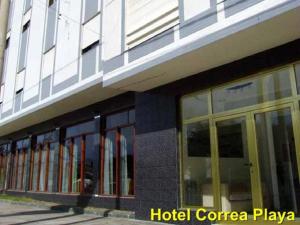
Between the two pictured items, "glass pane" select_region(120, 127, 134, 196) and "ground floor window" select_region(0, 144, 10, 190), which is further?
"ground floor window" select_region(0, 144, 10, 190)

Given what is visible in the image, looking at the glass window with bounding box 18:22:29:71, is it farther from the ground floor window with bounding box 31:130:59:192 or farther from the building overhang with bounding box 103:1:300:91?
the building overhang with bounding box 103:1:300:91

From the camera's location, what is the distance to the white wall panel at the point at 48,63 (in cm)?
1377

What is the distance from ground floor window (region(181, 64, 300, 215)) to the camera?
658 cm

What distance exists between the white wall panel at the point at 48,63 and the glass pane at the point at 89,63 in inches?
101

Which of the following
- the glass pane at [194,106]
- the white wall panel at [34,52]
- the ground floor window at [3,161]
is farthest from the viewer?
the ground floor window at [3,161]

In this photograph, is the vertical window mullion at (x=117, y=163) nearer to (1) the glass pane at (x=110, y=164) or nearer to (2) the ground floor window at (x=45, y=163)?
(1) the glass pane at (x=110, y=164)

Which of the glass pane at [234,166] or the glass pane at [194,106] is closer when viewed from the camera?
the glass pane at [234,166]

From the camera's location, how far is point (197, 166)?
8227 mm

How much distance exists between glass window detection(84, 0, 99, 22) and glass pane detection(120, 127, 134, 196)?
3.81m

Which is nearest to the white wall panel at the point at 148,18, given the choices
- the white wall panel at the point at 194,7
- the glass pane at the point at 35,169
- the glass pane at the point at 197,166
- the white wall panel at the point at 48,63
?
the white wall panel at the point at 194,7

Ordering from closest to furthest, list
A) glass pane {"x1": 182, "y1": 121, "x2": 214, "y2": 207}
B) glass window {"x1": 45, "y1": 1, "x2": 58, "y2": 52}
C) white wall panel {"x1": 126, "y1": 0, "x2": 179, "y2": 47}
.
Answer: white wall panel {"x1": 126, "y1": 0, "x2": 179, "y2": 47} → glass pane {"x1": 182, "y1": 121, "x2": 214, "y2": 207} → glass window {"x1": 45, "y1": 1, "x2": 58, "y2": 52}

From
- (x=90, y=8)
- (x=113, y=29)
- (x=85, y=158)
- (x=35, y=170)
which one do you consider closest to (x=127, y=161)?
(x=85, y=158)

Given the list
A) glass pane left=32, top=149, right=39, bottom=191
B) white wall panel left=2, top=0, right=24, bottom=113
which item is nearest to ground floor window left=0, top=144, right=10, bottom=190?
white wall panel left=2, top=0, right=24, bottom=113

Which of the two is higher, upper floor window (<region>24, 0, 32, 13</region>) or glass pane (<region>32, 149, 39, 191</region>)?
upper floor window (<region>24, 0, 32, 13</region>)
